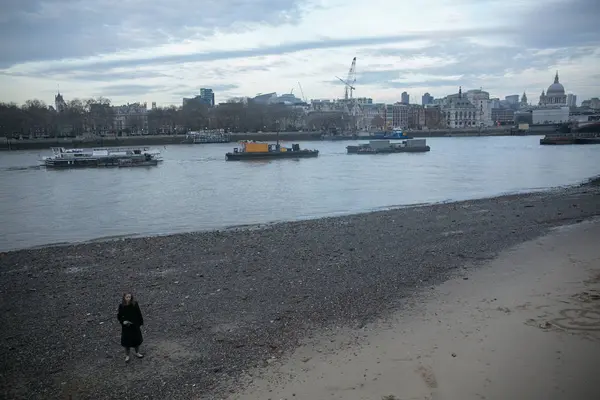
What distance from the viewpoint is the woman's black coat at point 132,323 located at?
20.7 ft

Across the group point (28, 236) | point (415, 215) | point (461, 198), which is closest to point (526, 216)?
point (415, 215)

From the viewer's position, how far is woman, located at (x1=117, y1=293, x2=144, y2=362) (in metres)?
6.31

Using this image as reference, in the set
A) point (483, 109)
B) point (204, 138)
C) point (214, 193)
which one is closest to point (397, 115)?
point (483, 109)

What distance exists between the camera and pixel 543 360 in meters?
6.16

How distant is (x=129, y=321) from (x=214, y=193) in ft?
71.8

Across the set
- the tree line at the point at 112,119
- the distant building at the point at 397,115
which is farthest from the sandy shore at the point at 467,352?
the distant building at the point at 397,115

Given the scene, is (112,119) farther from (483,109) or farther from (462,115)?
(483,109)

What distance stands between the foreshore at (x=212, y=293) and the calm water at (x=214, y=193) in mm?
4036

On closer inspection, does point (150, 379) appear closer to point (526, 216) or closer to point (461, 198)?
point (526, 216)

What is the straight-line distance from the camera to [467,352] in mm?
6449

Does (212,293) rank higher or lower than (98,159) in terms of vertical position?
lower

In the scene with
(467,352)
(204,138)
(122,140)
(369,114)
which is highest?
(369,114)

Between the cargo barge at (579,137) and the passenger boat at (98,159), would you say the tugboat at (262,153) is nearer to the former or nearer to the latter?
the passenger boat at (98,159)

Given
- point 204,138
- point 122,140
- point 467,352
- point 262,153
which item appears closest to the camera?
point 467,352
